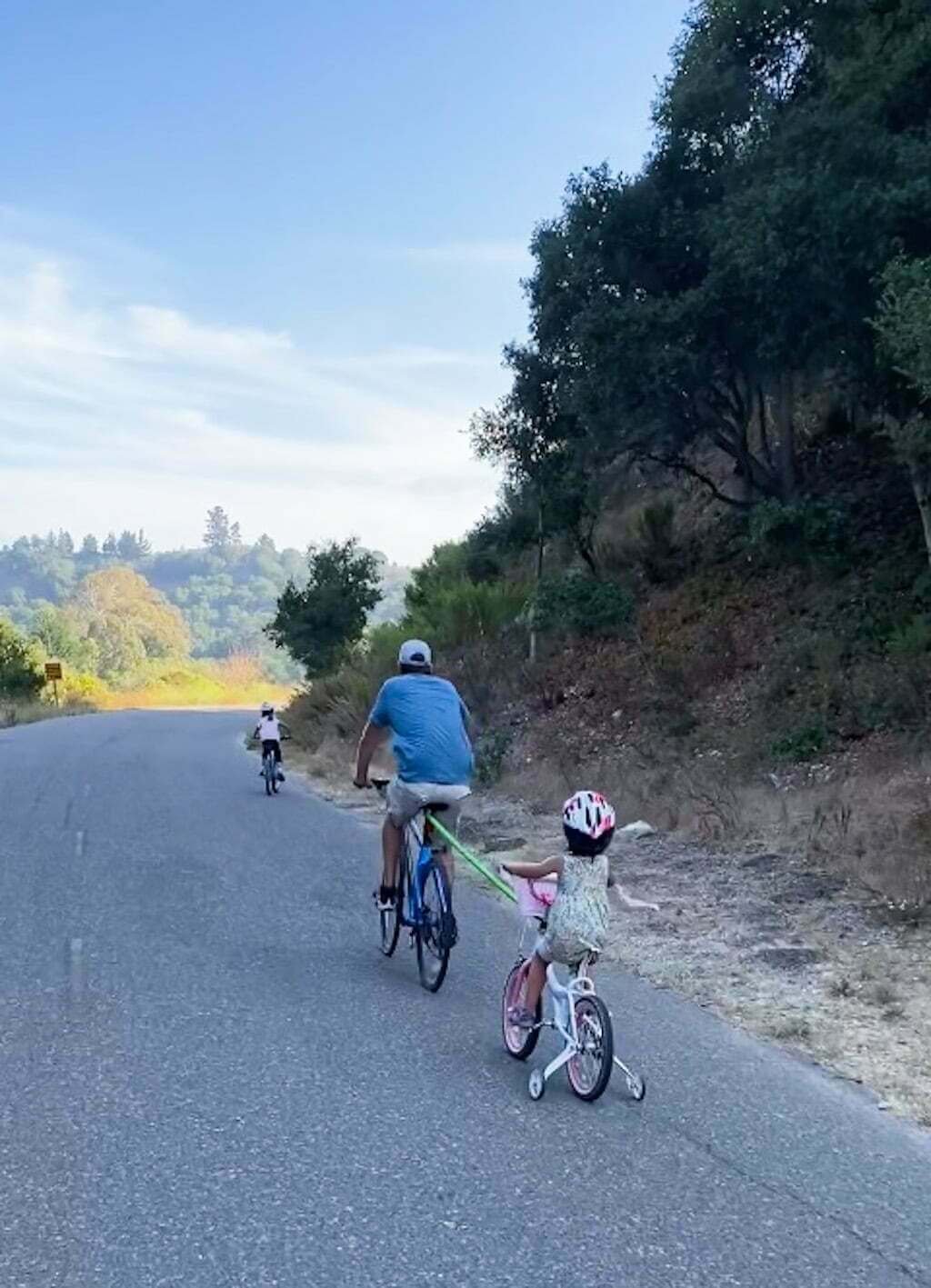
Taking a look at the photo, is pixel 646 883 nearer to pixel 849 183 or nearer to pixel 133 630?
pixel 849 183

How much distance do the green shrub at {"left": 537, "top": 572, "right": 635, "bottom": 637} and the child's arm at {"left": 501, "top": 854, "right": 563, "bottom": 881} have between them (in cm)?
1706

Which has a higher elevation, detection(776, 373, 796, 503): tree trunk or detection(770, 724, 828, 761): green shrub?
detection(776, 373, 796, 503): tree trunk

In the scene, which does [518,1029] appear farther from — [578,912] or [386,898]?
[386,898]

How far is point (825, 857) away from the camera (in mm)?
11273

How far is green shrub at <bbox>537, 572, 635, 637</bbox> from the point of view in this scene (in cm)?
2317

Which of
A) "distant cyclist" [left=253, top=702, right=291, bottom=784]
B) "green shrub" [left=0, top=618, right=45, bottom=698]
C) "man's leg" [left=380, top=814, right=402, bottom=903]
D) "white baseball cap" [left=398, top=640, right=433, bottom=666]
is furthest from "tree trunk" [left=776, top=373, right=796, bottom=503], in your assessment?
"green shrub" [left=0, top=618, right=45, bottom=698]

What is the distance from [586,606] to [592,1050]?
17617mm

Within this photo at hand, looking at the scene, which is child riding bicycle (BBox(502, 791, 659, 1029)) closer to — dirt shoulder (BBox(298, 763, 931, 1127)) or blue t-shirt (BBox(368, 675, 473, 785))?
dirt shoulder (BBox(298, 763, 931, 1127))

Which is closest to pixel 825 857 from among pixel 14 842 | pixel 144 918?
pixel 144 918

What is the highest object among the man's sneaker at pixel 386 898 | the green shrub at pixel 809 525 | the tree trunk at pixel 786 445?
the tree trunk at pixel 786 445

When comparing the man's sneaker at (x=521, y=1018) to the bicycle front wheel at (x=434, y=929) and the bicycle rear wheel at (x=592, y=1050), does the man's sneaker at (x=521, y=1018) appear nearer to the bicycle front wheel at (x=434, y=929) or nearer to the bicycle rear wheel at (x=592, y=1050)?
the bicycle rear wheel at (x=592, y=1050)

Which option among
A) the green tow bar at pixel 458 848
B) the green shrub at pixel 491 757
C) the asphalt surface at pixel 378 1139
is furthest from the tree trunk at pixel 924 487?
the green tow bar at pixel 458 848

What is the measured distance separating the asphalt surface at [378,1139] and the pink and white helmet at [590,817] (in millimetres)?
1214

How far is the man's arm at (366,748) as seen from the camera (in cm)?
833
